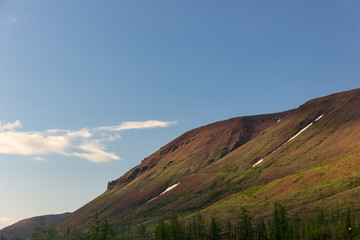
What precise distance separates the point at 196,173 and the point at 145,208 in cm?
3347

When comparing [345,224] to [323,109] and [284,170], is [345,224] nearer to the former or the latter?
[284,170]

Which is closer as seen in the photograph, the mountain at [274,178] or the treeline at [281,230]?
the treeline at [281,230]

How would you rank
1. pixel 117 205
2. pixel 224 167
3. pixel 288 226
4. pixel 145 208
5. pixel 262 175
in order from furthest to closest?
1. pixel 117 205
2. pixel 224 167
3. pixel 145 208
4. pixel 262 175
5. pixel 288 226

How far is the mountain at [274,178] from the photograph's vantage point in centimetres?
10731

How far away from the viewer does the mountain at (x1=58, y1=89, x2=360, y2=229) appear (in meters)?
107

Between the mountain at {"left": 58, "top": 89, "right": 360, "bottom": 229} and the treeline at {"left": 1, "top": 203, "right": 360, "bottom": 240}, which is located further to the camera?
the mountain at {"left": 58, "top": 89, "right": 360, "bottom": 229}

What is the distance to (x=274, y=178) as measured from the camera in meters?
138

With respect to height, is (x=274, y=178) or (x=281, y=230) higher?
→ (x=274, y=178)

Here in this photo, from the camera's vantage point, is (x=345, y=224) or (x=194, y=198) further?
(x=194, y=198)

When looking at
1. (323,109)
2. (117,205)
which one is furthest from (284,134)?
(117,205)

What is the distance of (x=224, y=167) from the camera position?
17450cm

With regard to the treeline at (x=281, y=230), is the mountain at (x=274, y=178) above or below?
above

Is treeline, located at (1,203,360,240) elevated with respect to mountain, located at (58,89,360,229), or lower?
lower

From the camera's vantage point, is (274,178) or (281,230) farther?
(274,178)
